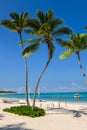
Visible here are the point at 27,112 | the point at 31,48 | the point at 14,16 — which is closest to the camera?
the point at 27,112

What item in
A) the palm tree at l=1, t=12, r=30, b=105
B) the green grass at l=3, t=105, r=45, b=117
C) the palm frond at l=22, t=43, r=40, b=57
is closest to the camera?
the green grass at l=3, t=105, r=45, b=117

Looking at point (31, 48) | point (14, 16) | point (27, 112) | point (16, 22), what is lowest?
point (27, 112)

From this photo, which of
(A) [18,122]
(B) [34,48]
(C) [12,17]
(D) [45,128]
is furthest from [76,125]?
(C) [12,17]

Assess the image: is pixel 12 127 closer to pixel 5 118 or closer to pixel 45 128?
pixel 45 128

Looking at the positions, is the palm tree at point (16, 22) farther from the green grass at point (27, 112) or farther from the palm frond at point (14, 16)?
the green grass at point (27, 112)

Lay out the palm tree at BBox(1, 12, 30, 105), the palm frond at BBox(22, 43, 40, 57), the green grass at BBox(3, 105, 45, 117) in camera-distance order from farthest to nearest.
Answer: the palm tree at BBox(1, 12, 30, 105), the palm frond at BBox(22, 43, 40, 57), the green grass at BBox(3, 105, 45, 117)

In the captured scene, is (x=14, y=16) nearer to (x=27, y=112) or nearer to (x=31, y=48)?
(x=31, y=48)

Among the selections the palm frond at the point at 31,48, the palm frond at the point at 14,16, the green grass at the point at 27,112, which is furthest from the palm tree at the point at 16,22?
the green grass at the point at 27,112

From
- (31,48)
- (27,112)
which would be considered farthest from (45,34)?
(27,112)

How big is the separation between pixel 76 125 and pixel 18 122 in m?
4.02

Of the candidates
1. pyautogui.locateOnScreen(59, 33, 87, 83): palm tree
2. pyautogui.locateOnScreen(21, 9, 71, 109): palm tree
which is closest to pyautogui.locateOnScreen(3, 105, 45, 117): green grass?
pyautogui.locateOnScreen(21, 9, 71, 109): palm tree

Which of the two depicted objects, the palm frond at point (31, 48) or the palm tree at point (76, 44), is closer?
the palm frond at point (31, 48)

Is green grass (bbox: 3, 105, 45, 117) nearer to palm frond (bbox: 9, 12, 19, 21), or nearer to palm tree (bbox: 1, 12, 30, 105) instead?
palm tree (bbox: 1, 12, 30, 105)

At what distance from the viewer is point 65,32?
26156mm
